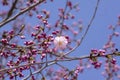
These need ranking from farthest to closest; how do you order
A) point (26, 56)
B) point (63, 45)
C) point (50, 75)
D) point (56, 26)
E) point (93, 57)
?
point (50, 75), point (56, 26), point (26, 56), point (63, 45), point (93, 57)

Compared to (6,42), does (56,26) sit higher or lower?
higher

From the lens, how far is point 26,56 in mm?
4301

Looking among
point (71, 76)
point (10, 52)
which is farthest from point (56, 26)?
point (71, 76)

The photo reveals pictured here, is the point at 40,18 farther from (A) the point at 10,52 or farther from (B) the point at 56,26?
(B) the point at 56,26

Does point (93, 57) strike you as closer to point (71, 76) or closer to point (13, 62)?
point (71, 76)

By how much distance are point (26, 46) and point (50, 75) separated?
4.30 meters

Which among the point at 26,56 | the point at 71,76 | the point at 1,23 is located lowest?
the point at 71,76

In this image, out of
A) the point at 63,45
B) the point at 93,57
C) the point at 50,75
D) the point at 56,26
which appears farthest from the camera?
the point at 50,75

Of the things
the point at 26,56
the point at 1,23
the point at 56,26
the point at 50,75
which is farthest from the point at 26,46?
the point at 50,75

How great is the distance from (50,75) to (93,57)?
16.8 feet

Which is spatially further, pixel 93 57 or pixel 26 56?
pixel 26 56

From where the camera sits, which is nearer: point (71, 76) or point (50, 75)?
point (71, 76)

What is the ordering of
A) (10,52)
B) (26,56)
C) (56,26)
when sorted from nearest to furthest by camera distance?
(26,56)
(10,52)
(56,26)

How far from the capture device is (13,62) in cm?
446
